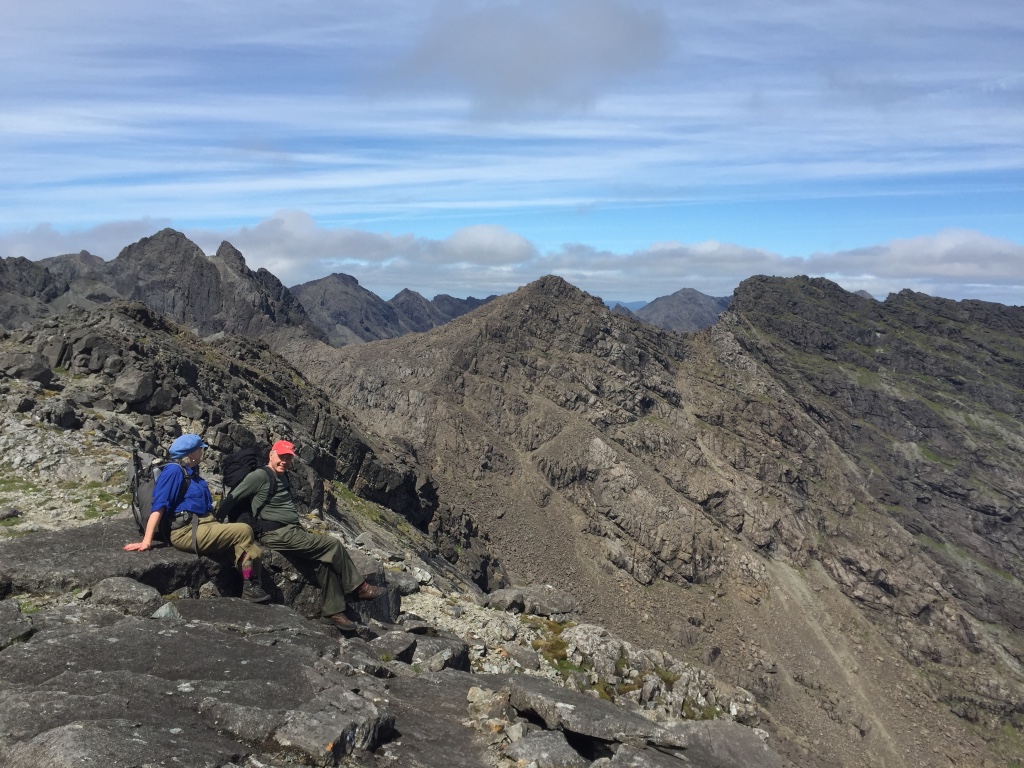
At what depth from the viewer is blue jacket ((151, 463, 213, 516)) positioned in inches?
562

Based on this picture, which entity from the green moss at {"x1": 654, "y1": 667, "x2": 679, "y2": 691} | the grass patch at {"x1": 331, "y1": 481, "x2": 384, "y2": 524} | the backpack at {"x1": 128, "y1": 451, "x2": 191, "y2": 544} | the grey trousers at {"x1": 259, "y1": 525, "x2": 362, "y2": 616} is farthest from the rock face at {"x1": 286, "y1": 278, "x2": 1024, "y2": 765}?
the backpack at {"x1": 128, "y1": 451, "x2": 191, "y2": 544}

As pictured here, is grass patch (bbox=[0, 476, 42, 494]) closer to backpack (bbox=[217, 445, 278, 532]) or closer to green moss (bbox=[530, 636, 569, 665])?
backpack (bbox=[217, 445, 278, 532])

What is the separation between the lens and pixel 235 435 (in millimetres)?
36438

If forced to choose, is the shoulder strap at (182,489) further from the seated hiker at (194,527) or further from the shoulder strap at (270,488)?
the shoulder strap at (270,488)

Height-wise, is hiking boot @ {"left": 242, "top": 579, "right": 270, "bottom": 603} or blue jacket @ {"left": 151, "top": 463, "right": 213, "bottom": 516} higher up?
blue jacket @ {"left": 151, "top": 463, "right": 213, "bottom": 516}

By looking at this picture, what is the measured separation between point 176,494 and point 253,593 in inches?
108

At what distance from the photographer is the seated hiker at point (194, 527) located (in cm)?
1427

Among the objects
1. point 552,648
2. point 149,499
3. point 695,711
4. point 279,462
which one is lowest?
point 695,711

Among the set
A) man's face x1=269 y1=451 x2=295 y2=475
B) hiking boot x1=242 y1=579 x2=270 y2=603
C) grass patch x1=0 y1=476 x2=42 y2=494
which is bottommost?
hiking boot x1=242 y1=579 x2=270 y2=603

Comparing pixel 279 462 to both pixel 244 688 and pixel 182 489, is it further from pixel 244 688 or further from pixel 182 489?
pixel 244 688

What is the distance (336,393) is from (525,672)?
126952 millimetres

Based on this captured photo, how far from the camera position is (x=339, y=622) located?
1543 cm

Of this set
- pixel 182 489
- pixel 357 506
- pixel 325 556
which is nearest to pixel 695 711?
pixel 325 556

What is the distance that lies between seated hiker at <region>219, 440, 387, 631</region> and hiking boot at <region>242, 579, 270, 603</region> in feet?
2.82
